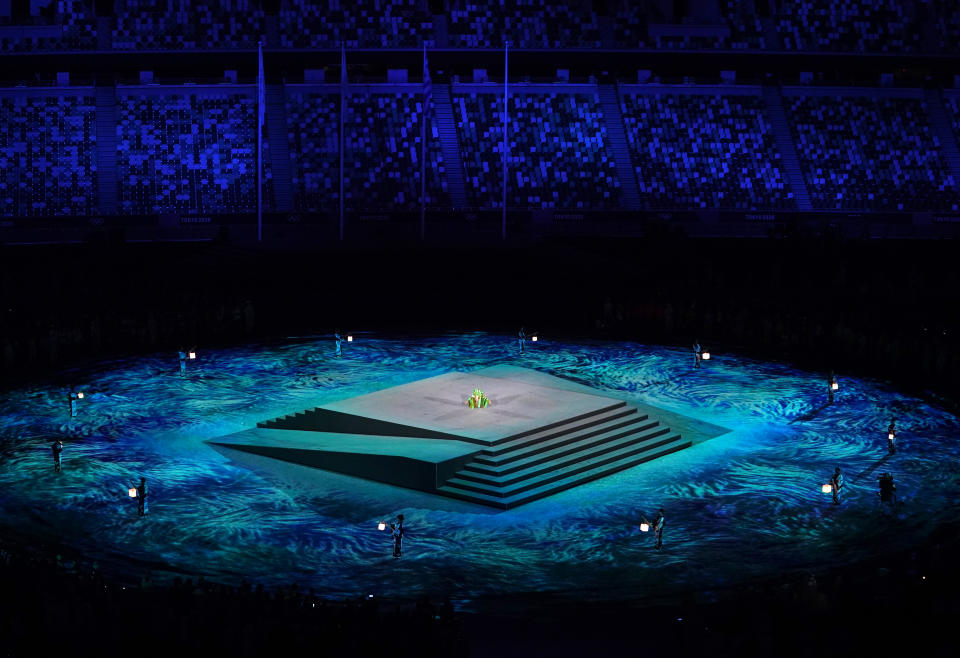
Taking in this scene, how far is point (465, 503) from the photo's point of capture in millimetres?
23297

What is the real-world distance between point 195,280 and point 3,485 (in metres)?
19.7

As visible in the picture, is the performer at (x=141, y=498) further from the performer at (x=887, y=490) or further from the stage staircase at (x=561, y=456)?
the performer at (x=887, y=490)

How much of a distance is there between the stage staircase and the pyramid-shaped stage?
21mm

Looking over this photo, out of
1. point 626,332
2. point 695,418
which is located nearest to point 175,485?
point 695,418

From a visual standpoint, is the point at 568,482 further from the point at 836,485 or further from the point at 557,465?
the point at 836,485

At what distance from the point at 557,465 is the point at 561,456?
0.51 metres

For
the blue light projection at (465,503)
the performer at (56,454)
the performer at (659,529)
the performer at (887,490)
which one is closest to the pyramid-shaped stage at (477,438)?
the blue light projection at (465,503)

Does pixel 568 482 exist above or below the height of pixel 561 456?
below

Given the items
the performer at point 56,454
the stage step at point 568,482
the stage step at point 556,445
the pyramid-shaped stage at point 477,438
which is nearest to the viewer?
the stage step at point 568,482

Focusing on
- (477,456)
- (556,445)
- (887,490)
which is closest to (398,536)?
(477,456)

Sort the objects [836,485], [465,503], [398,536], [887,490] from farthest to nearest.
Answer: [465,503], [836,485], [887,490], [398,536]

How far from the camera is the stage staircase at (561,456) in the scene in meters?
23.6

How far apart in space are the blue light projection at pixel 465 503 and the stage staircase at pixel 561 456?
1.25 feet

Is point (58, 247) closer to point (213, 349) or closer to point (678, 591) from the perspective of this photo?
point (213, 349)
